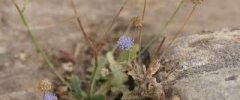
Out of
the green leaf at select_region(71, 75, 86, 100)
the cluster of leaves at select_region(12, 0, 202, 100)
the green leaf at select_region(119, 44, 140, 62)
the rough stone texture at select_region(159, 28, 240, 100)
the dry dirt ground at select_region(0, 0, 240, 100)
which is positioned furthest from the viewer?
the dry dirt ground at select_region(0, 0, 240, 100)

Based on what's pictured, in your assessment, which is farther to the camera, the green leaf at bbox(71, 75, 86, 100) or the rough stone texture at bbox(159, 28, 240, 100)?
the green leaf at bbox(71, 75, 86, 100)

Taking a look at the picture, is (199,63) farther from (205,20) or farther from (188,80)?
(205,20)

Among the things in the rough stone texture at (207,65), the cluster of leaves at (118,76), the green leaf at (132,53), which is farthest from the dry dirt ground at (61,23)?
the rough stone texture at (207,65)

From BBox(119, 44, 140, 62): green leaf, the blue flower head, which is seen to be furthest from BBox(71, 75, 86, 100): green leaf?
the blue flower head

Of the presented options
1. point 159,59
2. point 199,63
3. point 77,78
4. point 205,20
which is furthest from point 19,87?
point 205,20

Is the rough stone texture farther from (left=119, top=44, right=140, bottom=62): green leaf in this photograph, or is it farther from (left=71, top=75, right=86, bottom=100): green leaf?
(left=71, top=75, right=86, bottom=100): green leaf

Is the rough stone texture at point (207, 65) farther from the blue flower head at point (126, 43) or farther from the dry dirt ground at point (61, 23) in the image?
the dry dirt ground at point (61, 23)

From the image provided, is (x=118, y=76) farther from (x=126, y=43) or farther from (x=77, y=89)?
(x=126, y=43)
